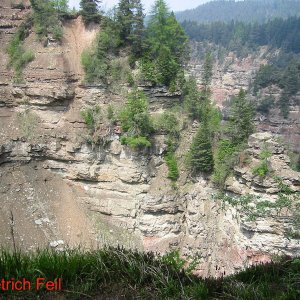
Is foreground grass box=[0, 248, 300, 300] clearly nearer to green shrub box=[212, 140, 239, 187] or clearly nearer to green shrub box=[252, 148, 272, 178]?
green shrub box=[252, 148, 272, 178]

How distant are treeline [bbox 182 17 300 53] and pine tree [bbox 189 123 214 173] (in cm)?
10362

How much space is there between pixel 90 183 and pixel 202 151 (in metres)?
9.65

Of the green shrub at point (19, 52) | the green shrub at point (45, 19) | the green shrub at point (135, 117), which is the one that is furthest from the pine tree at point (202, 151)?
the green shrub at point (19, 52)

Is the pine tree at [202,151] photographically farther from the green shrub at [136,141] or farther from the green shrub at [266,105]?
the green shrub at [266,105]

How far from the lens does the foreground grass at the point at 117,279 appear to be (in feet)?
21.0

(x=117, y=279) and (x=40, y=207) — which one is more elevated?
(x=117, y=279)

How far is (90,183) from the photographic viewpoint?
31.2 metres

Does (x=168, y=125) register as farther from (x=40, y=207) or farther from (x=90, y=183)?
(x=40, y=207)

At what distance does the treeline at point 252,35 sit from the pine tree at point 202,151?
340 ft

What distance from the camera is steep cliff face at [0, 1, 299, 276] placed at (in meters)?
27.9

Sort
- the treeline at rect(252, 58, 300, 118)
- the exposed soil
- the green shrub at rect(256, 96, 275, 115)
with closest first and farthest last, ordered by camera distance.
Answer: the exposed soil → the treeline at rect(252, 58, 300, 118) → the green shrub at rect(256, 96, 275, 115)

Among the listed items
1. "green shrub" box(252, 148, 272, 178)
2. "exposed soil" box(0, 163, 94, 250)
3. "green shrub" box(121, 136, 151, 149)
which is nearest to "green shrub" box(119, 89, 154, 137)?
"green shrub" box(121, 136, 151, 149)

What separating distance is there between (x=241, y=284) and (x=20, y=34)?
31864mm

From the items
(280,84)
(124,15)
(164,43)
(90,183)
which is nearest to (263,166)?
(90,183)
